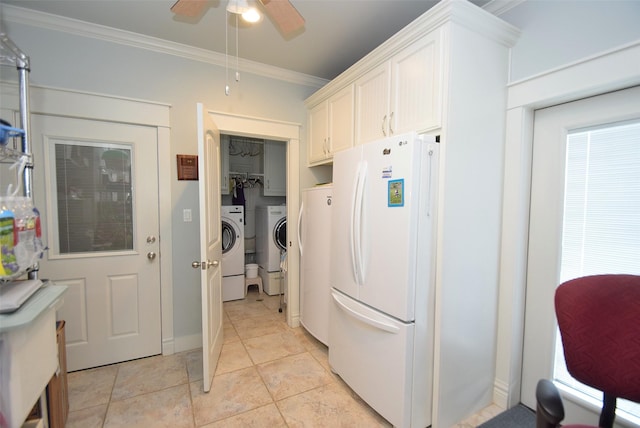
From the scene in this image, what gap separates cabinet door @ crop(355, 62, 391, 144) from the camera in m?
1.94

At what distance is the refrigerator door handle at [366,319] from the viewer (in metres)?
1.61

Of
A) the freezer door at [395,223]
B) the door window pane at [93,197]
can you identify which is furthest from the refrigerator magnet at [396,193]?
the door window pane at [93,197]

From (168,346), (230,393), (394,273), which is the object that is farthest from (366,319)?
(168,346)

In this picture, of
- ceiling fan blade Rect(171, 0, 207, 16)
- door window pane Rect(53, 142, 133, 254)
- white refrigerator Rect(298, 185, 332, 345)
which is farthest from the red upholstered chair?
door window pane Rect(53, 142, 133, 254)

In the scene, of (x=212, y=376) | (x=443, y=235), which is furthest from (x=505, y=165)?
(x=212, y=376)

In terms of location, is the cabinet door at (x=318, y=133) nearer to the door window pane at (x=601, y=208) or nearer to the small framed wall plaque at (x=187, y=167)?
the small framed wall plaque at (x=187, y=167)

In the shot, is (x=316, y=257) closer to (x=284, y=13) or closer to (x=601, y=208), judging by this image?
(x=284, y=13)

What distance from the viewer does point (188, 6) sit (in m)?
1.50

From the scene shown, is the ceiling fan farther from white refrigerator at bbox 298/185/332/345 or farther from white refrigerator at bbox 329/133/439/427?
white refrigerator at bbox 298/185/332/345

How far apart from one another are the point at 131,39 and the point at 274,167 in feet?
7.73

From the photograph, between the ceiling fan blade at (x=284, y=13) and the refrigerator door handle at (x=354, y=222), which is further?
the refrigerator door handle at (x=354, y=222)

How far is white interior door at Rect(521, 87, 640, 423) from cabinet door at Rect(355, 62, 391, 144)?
0.97 meters

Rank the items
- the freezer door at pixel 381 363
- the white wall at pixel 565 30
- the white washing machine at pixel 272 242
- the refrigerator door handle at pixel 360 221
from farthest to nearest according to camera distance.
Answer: the white washing machine at pixel 272 242 < the refrigerator door handle at pixel 360 221 < the freezer door at pixel 381 363 < the white wall at pixel 565 30

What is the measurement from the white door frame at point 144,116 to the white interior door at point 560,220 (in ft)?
9.30
